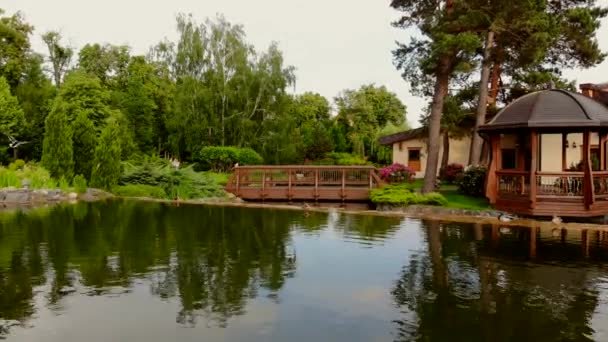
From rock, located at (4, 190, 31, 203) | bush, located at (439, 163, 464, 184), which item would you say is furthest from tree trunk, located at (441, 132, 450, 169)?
rock, located at (4, 190, 31, 203)

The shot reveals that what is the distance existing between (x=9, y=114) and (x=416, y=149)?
82.1ft

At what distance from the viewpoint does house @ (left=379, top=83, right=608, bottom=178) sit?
19219mm

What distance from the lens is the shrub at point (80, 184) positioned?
19731mm

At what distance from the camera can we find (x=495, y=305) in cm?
645

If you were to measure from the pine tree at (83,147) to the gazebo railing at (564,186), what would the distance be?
1702 cm

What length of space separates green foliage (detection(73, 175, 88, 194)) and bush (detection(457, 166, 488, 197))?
14955 millimetres

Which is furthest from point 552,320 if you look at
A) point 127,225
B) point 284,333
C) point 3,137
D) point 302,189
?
point 3,137

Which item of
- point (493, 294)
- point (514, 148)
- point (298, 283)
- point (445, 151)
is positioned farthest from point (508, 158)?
point (298, 283)

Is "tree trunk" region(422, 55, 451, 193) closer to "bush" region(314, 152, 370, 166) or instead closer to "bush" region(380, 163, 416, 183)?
"bush" region(380, 163, 416, 183)

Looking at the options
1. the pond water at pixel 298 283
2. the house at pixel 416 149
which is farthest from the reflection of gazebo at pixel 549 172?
the house at pixel 416 149

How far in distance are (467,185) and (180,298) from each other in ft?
49.0

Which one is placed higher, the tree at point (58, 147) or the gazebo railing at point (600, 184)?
the tree at point (58, 147)

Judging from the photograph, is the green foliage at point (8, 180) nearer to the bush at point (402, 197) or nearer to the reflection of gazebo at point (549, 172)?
the bush at point (402, 197)

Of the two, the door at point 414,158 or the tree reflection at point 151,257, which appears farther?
the door at point 414,158
